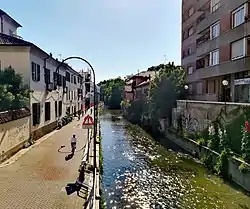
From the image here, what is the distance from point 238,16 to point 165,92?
16112mm

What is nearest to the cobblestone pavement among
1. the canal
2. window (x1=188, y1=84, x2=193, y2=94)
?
the canal

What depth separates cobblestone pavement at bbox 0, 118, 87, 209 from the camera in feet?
35.6

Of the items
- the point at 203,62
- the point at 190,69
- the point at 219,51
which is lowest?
the point at 190,69

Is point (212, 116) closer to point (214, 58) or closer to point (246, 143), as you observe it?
point (246, 143)

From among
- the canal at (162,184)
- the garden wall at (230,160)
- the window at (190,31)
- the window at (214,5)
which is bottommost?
the canal at (162,184)

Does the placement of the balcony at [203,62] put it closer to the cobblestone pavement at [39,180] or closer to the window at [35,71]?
the window at [35,71]

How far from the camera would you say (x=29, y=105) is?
22375 mm

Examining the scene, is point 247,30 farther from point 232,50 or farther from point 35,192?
point 35,192

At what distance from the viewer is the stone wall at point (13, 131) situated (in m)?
16.5

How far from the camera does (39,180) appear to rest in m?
13.6

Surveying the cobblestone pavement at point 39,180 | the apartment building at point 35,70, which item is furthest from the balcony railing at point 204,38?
the cobblestone pavement at point 39,180

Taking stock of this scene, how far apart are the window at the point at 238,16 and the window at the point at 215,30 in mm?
3332

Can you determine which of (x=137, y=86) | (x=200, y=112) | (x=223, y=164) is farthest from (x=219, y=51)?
(x=137, y=86)

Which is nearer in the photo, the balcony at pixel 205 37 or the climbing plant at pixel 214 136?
the climbing plant at pixel 214 136
